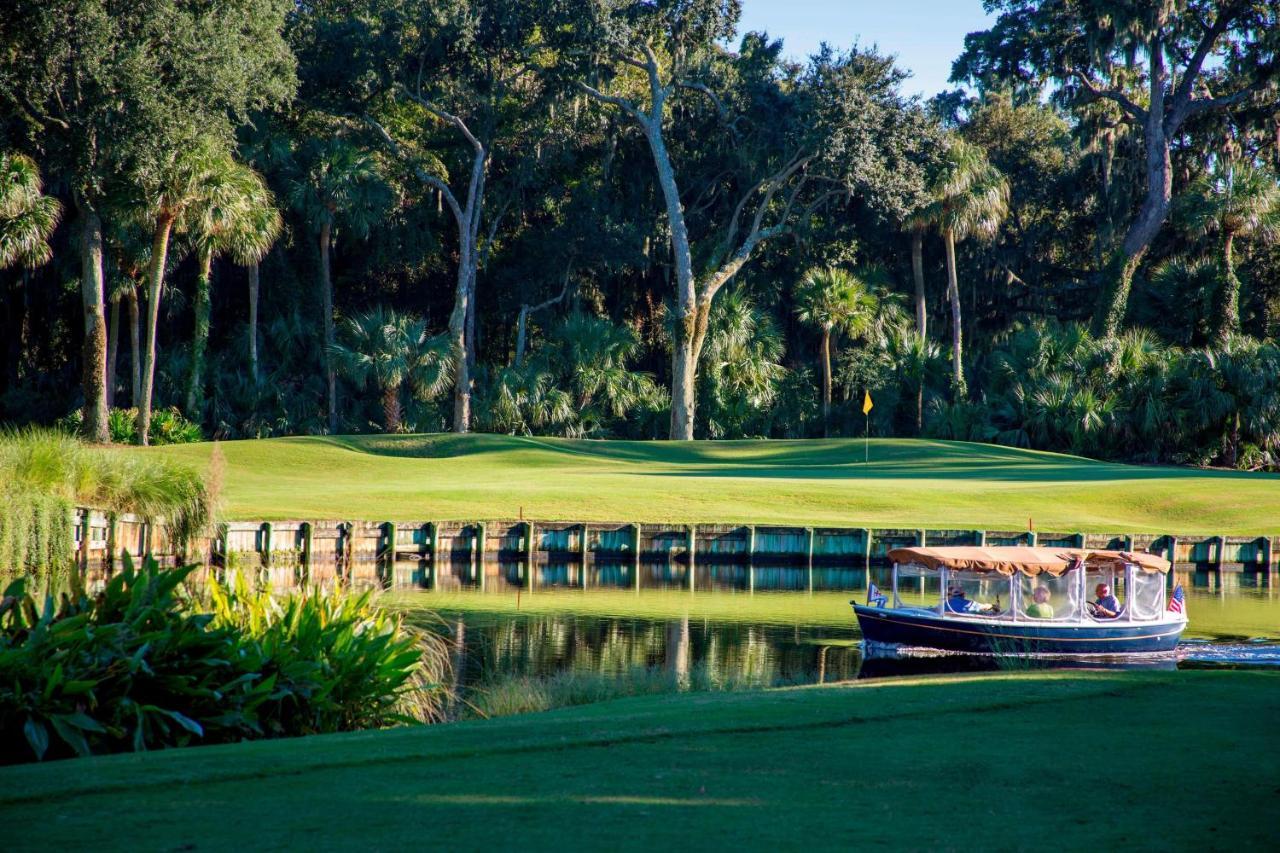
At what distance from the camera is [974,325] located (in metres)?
67.1

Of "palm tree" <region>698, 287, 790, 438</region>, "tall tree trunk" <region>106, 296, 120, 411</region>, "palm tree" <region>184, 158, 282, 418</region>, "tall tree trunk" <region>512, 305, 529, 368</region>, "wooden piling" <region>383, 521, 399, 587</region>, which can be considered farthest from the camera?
"tall tree trunk" <region>512, 305, 529, 368</region>

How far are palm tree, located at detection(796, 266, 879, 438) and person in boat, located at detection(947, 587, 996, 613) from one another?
35.6 meters

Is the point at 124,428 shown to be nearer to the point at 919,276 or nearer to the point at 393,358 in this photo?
the point at 393,358

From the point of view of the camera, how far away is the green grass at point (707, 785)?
6457 mm

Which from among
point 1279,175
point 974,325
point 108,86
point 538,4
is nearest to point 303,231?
point 538,4

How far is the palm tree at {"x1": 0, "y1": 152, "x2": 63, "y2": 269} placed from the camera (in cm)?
4212

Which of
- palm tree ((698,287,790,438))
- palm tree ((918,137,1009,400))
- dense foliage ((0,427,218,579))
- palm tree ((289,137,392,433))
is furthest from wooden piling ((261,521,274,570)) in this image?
palm tree ((918,137,1009,400))

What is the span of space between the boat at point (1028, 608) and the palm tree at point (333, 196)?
34.5 metres

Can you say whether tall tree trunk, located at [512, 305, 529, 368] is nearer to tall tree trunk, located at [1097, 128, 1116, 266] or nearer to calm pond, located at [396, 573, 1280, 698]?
tall tree trunk, located at [1097, 128, 1116, 266]

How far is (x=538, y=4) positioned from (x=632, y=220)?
1078 cm

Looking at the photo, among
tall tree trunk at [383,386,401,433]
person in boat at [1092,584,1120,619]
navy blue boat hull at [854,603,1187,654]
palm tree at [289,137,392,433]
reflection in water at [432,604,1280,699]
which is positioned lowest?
reflection in water at [432,604,1280,699]

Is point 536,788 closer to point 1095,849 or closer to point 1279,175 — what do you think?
point 1095,849

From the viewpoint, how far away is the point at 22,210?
43.0 meters

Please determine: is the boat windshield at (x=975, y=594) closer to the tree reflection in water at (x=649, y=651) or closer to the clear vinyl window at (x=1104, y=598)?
the clear vinyl window at (x=1104, y=598)
